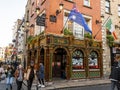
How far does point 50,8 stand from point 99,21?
246 inches

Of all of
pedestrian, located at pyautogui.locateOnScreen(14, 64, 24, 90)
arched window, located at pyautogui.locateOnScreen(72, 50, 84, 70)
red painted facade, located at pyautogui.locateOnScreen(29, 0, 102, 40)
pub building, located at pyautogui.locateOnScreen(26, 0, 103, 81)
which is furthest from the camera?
arched window, located at pyautogui.locateOnScreen(72, 50, 84, 70)

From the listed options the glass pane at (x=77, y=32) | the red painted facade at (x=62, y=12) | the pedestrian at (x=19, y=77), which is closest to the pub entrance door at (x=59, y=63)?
the glass pane at (x=77, y=32)

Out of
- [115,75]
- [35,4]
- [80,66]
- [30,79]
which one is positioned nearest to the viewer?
[115,75]

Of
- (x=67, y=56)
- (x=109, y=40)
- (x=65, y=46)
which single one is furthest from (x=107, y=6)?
(x=67, y=56)

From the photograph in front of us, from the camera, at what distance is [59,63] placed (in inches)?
766

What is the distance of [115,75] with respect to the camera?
29.6 feet

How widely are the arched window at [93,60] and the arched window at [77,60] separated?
3.81 feet

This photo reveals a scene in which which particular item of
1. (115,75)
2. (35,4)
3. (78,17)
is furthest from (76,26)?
(115,75)

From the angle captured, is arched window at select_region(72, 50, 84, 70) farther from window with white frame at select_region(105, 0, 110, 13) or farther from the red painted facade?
window with white frame at select_region(105, 0, 110, 13)

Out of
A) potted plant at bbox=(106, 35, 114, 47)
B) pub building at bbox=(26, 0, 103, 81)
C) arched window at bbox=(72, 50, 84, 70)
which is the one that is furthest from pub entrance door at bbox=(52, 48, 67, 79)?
potted plant at bbox=(106, 35, 114, 47)

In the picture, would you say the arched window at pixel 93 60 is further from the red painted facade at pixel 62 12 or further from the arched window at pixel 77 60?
the red painted facade at pixel 62 12

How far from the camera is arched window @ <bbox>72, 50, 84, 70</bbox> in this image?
60.4 ft

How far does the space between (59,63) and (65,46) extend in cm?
259

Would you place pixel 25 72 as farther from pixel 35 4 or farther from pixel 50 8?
pixel 35 4
